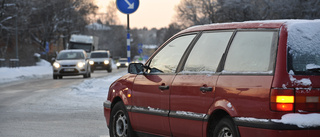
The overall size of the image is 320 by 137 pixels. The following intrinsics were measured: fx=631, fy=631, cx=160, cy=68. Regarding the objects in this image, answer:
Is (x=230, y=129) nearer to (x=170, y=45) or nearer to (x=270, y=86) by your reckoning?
(x=270, y=86)

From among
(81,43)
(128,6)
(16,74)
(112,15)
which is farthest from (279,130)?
(112,15)

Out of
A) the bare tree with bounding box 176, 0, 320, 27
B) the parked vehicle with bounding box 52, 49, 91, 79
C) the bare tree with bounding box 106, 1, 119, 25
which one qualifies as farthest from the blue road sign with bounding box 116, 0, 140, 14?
the bare tree with bounding box 106, 1, 119, 25

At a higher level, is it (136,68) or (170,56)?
(170,56)

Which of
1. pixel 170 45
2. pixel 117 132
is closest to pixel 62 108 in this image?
pixel 117 132

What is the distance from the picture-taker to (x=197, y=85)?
6.19m

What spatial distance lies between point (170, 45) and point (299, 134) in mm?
2530

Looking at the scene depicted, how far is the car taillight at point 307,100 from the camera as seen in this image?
16.8 feet

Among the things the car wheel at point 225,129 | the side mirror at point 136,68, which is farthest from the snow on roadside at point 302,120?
the side mirror at point 136,68

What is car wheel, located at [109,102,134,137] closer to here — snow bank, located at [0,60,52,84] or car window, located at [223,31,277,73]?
car window, located at [223,31,277,73]

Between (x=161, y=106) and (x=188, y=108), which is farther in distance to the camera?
(x=161, y=106)

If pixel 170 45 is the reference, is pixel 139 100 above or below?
below

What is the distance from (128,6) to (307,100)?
45.3ft

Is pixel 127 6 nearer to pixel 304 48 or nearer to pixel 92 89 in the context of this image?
pixel 92 89

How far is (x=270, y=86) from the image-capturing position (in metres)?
5.18
